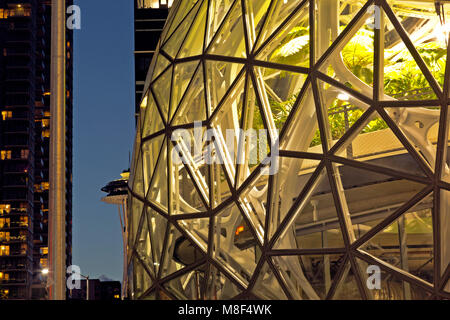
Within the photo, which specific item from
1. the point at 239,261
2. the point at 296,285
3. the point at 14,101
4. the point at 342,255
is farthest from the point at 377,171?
the point at 14,101

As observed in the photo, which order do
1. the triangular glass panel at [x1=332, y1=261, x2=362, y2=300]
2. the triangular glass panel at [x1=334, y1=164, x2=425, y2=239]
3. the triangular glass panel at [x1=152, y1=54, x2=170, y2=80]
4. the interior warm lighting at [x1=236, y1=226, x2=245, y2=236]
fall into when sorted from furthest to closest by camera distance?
the triangular glass panel at [x1=152, y1=54, x2=170, y2=80], the interior warm lighting at [x1=236, y1=226, x2=245, y2=236], the triangular glass panel at [x1=334, y1=164, x2=425, y2=239], the triangular glass panel at [x1=332, y1=261, x2=362, y2=300]

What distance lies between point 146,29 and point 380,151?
5380 cm

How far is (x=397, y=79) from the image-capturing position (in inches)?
642

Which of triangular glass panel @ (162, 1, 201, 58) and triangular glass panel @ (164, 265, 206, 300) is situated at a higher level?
triangular glass panel @ (162, 1, 201, 58)

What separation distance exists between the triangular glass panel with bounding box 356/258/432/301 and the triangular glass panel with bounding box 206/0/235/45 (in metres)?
6.79

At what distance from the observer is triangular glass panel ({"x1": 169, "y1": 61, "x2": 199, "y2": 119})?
17.0 m

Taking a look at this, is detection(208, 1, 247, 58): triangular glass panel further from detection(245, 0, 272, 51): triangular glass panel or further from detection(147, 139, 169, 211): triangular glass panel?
detection(147, 139, 169, 211): triangular glass panel

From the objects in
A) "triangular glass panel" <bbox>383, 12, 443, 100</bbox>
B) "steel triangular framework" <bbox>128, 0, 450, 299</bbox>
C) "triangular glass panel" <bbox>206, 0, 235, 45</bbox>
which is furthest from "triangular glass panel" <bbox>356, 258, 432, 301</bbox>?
"triangular glass panel" <bbox>206, 0, 235, 45</bbox>

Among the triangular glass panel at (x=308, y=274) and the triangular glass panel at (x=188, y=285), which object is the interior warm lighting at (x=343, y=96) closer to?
the triangular glass panel at (x=308, y=274)

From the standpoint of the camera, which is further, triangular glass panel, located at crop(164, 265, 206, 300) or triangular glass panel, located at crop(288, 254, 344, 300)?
triangular glass panel, located at crop(164, 265, 206, 300)

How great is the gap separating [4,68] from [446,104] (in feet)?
378

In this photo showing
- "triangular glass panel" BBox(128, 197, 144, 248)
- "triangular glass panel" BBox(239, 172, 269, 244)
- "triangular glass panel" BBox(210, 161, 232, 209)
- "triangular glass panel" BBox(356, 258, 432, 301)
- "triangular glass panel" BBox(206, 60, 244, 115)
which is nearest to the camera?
"triangular glass panel" BBox(356, 258, 432, 301)

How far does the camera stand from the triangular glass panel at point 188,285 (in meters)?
15.4
